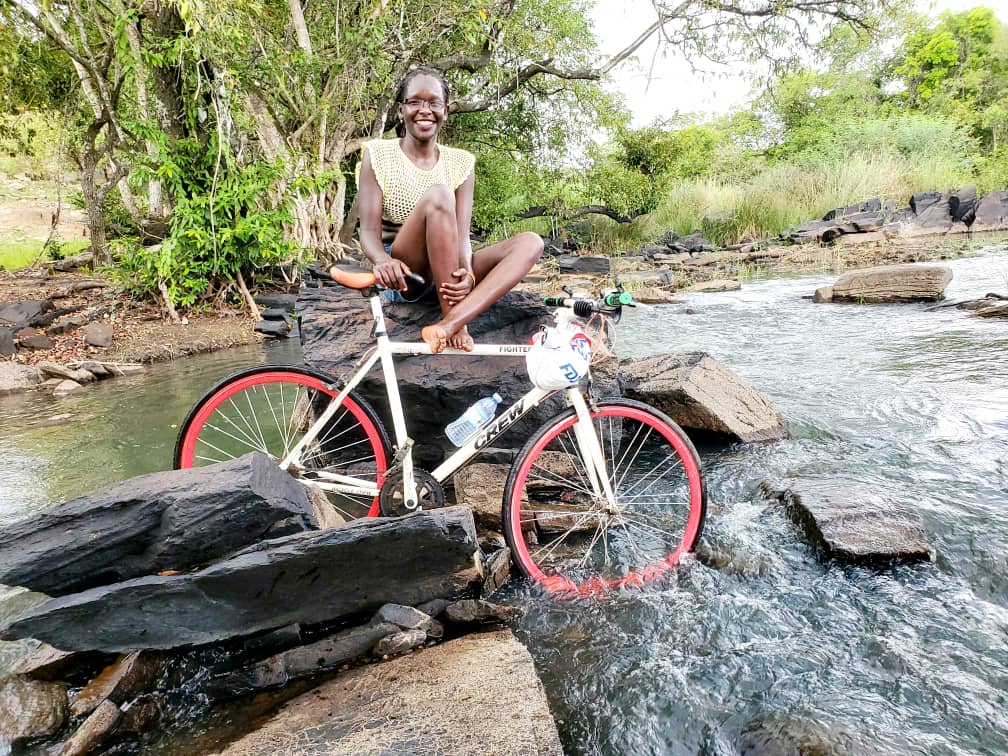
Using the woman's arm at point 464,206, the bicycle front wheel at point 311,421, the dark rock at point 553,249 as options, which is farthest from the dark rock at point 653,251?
the bicycle front wheel at point 311,421

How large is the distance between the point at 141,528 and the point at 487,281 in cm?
169

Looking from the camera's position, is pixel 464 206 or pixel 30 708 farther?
pixel 464 206

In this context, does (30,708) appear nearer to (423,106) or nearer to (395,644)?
(395,644)

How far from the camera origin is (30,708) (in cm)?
188

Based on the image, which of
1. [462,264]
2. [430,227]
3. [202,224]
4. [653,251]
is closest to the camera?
[430,227]

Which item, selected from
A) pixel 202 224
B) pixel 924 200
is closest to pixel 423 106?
pixel 202 224

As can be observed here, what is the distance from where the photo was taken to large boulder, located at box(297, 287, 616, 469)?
11.1 ft

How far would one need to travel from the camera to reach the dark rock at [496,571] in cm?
247

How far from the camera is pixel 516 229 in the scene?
1791 cm

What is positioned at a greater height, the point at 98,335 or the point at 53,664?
the point at 98,335

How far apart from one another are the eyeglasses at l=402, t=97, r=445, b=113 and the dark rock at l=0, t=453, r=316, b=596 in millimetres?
1896

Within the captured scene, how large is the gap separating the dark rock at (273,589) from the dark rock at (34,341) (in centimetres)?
706

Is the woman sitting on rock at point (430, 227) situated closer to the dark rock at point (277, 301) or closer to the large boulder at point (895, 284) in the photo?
the dark rock at point (277, 301)

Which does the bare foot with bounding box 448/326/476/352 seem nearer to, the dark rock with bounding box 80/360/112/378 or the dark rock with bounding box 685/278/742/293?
the dark rock with bounding box 80/360/112/378
